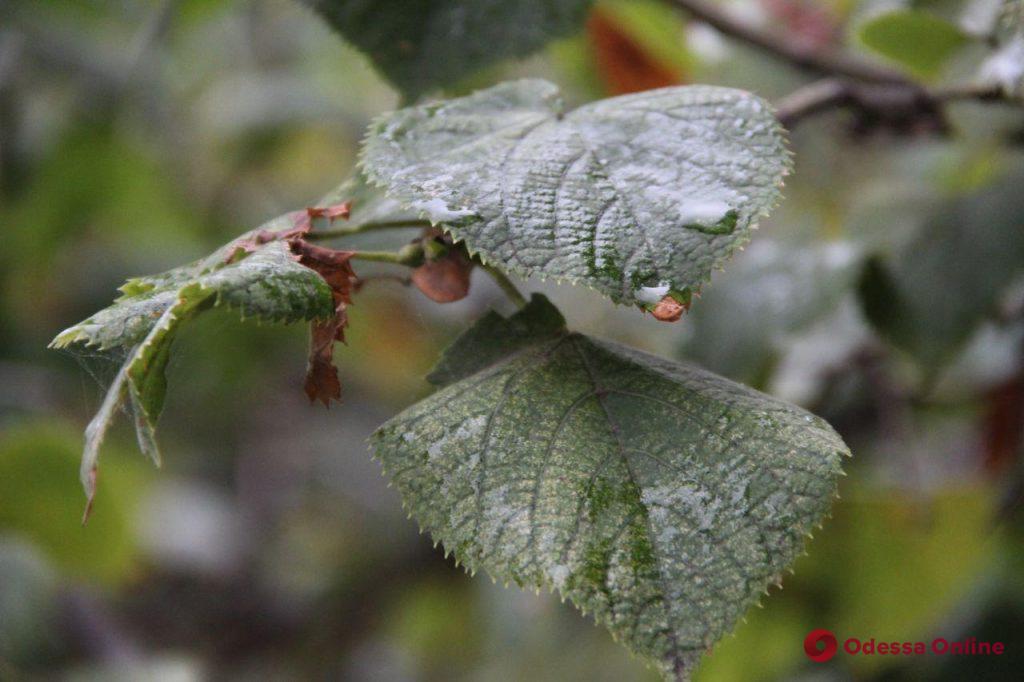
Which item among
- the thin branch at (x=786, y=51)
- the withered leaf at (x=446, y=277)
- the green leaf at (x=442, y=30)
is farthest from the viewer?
the thin branch at (x=786, y=51)

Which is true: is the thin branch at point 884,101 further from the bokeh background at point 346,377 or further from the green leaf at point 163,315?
the green leaf at point 163,315

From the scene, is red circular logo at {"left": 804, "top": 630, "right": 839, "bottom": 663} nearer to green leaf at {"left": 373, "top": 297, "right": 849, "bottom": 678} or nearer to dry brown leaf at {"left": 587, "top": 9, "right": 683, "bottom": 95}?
green leaf at {"left": 373, "top": 297, "right": 849, "bottom": 678}

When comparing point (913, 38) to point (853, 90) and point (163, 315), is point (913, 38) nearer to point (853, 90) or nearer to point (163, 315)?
point (853, 90)

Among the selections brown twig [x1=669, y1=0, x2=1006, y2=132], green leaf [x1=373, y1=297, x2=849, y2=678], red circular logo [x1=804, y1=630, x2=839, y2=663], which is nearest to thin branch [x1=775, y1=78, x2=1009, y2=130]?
brown twig [x1=669, y1=0, x2=1006, y2=132]

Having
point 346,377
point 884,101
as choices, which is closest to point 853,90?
point 884,101

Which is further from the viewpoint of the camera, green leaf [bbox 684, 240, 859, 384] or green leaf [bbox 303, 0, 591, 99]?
green leaf [bbox 684, 240, 859, 384]

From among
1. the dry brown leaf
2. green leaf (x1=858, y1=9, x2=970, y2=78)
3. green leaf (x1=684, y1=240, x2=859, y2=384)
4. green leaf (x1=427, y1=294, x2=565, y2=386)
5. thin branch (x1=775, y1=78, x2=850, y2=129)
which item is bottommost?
green leaf (x1=684, y1=240, x2=859, y2=384)

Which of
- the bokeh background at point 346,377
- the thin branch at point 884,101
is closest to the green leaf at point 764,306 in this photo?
the bokeh background at point 346,377
